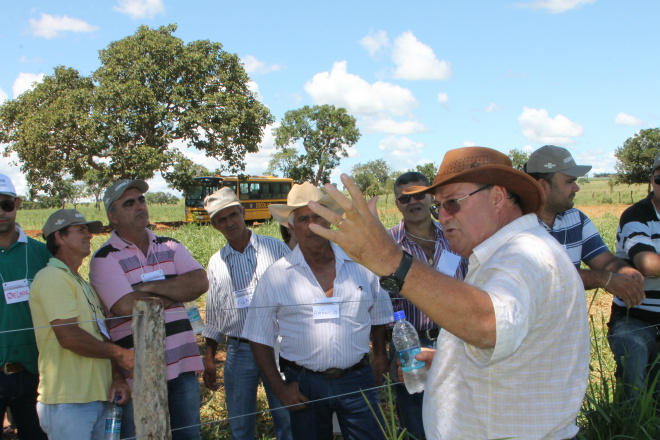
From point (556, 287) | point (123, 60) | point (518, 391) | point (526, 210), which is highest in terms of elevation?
point (123, 60)

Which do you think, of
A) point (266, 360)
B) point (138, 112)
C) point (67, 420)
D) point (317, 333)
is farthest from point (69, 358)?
point (138, 112)

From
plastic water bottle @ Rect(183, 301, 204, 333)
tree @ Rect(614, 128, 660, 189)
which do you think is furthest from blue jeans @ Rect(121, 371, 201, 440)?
tree @ Rect(614, 128, 660, 189)

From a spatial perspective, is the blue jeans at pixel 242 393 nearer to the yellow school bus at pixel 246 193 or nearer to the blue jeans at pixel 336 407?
the blue jeans at pixel 336 407

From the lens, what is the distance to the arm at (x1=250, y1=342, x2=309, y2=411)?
8.65ft

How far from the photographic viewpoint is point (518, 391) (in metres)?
1.39

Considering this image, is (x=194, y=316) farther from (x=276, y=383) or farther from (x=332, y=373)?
(x=332, y=373)

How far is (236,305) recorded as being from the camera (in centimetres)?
345

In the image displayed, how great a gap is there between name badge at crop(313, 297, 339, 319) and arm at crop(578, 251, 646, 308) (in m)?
1.59

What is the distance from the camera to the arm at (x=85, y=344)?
238 centimetres

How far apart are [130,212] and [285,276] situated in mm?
1105

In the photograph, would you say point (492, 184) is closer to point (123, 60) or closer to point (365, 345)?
point (365, 345)

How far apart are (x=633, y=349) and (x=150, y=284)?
3045mm

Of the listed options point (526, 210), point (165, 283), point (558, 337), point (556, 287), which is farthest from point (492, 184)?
point (165, 283)

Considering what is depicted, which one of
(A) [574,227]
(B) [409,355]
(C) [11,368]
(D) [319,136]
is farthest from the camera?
(D) [319,136]
